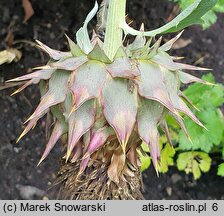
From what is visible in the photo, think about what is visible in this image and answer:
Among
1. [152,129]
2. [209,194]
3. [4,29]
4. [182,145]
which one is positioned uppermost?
[152,129]

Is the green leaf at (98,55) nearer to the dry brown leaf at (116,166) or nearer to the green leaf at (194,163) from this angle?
the dry brown leaf at (116,166)

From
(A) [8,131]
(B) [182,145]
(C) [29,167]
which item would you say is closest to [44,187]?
(C) [29,167]

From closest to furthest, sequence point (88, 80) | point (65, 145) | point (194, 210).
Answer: point (88, 80) → point (65, 145) → point (194, 210)

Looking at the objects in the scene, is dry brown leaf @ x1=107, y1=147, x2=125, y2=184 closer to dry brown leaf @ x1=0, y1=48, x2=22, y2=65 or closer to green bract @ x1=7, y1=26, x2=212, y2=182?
green bract @ x1=7, y1=26, x2=212, y2=182

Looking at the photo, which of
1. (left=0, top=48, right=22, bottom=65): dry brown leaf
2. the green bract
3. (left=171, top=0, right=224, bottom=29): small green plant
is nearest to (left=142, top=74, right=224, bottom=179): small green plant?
(left=171, top=0, right=224, bottom=29): small green plant

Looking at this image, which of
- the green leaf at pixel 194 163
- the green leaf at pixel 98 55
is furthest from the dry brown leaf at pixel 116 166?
the green leaf at pixel 194 163

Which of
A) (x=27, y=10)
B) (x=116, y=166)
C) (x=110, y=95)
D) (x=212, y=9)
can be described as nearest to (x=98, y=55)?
(x=110, y=95)

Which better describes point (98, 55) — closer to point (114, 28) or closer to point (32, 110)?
point (114, 28)

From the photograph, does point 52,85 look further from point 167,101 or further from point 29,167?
point 29,167
